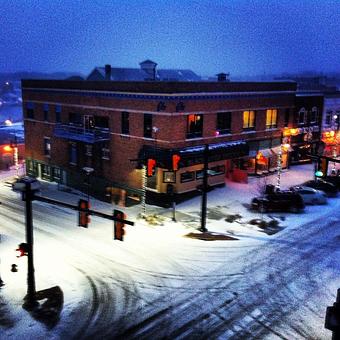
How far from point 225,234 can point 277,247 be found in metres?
3.22

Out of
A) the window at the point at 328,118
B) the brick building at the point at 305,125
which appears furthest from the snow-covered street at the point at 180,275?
the window at the point at 328,118

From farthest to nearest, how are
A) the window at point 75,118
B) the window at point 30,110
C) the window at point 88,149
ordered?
1. the window at point 30,110
2. the window at point 75,118
3. the window at point 88,149

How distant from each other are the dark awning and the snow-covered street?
11.4 ft

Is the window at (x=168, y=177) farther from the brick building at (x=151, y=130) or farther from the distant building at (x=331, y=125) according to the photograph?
the distant building at (x=331, y=125)

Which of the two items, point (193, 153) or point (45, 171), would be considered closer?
point (193, 153)

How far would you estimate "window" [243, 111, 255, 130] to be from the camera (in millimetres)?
38356

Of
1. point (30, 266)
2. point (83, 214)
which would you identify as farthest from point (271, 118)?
point (30, 266)

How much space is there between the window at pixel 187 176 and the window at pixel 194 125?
9.02 ft

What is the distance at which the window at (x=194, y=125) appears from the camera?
3341 cm

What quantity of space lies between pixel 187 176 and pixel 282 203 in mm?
7174

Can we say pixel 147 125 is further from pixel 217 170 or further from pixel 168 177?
pixel 217 170

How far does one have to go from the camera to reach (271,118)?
41.3 meters

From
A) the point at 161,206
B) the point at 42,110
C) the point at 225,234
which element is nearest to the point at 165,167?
the point at 161,206

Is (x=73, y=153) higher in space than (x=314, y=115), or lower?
lower
